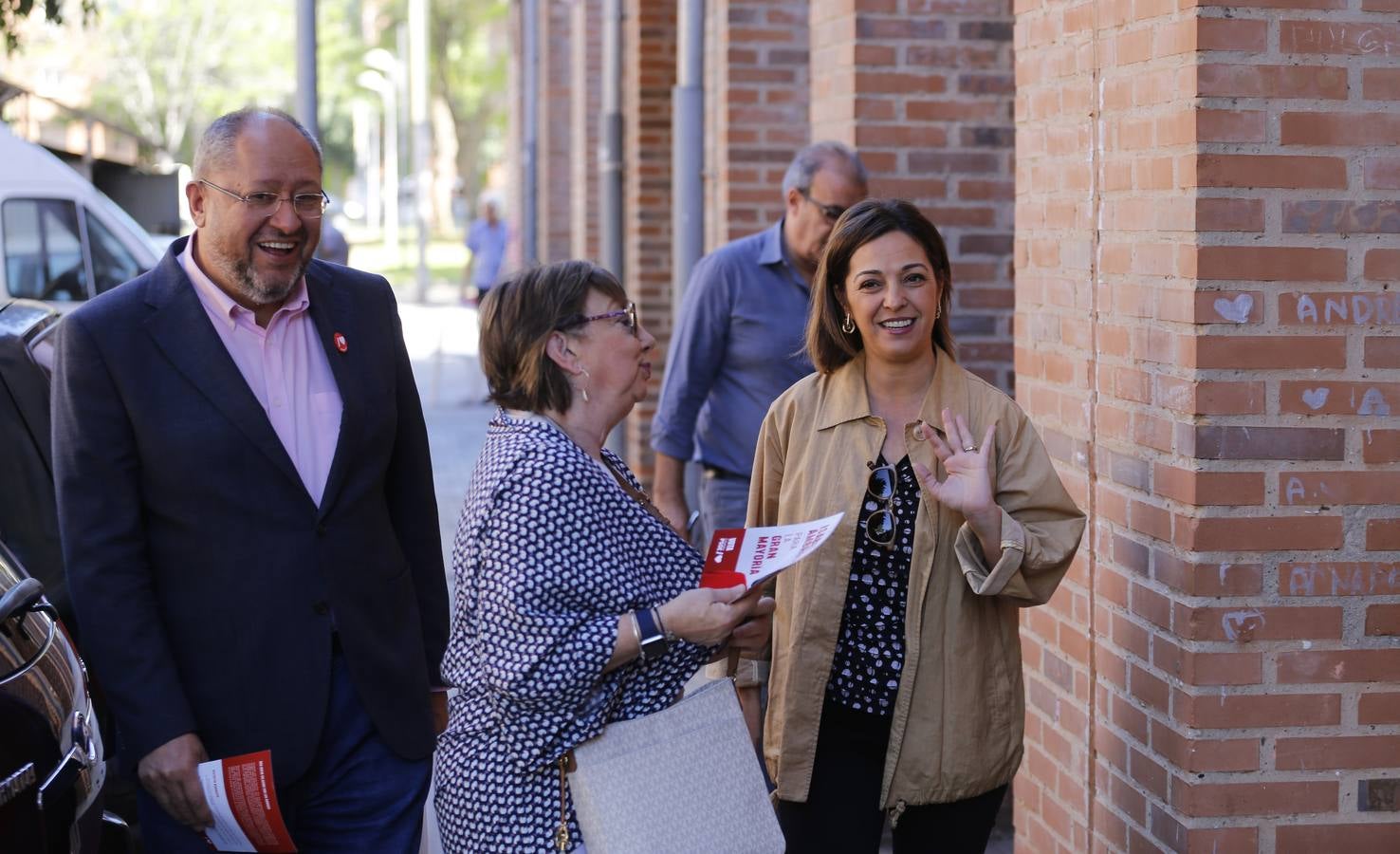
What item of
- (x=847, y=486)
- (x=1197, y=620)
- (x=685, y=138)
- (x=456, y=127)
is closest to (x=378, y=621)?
(x=847, y=486)

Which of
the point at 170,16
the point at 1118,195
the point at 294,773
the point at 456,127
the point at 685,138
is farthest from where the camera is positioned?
the point at 456,127

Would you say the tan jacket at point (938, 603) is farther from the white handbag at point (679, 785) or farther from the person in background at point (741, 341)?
the person in background at point (741, 341)

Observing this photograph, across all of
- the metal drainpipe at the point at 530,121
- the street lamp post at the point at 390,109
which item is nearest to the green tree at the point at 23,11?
the metal drainpipe at the point at 530,121

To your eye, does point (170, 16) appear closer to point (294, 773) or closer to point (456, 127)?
point (456, 127)

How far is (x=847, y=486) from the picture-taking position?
3439 millimetres

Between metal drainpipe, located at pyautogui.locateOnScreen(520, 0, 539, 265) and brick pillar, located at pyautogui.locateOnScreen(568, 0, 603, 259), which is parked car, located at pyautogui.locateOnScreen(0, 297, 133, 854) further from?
metal drainpipe, located at pyautogui.locateOnScreen(520, 0, 539, 265)

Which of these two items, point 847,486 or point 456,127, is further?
point 456,127

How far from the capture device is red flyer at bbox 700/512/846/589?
9.60 ft

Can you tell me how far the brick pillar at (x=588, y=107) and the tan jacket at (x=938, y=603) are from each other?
10.9 meters

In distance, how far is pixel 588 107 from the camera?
14469 mm

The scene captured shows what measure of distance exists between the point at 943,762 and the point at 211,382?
1.55 m

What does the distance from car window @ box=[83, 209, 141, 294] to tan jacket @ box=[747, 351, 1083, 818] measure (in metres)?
10.5

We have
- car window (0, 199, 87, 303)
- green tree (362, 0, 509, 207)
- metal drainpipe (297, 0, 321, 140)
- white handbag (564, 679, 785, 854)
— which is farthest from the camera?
green tree (362, 0, 509, 207)

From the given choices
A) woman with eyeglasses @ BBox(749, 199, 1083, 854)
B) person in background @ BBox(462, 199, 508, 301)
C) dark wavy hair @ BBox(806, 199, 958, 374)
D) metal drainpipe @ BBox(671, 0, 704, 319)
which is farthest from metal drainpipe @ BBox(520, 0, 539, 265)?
woman with eyeglasses @ BBox(749, 199, 1083, 854)
